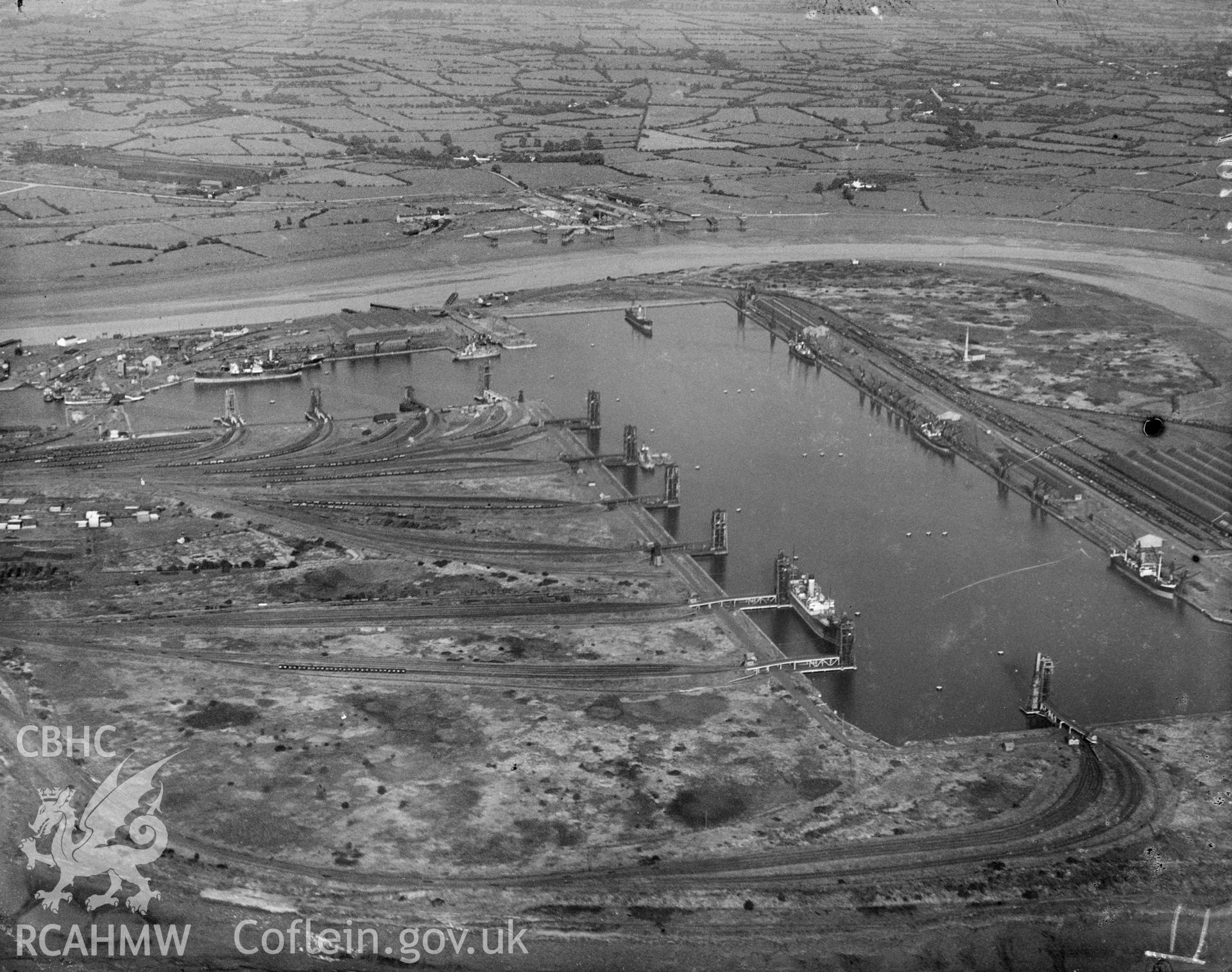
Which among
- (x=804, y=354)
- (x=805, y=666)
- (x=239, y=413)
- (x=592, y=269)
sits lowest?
(x=805, y=666)

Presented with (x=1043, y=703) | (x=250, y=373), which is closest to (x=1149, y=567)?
(x=1043, y=703)

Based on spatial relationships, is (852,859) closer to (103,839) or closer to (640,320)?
(103,839)

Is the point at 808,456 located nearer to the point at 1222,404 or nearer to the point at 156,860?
the point at 1222,404

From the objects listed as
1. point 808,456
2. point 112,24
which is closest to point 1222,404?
point 808,456

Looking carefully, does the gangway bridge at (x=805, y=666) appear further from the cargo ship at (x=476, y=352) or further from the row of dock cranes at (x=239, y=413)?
the cargo ship at (x=476, y=352)

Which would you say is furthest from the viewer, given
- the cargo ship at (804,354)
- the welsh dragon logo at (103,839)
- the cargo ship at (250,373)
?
the cargo ship at (804,354)

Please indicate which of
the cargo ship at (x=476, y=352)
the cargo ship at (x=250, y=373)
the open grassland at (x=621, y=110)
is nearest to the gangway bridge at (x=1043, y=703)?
the cargo ship at (x=476, y=352)

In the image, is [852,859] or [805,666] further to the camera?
[805,666]
